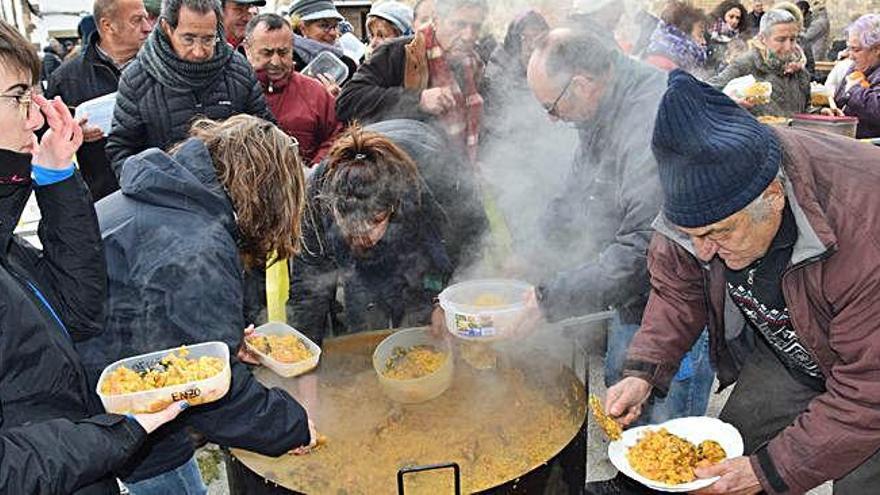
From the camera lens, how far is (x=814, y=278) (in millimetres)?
1933

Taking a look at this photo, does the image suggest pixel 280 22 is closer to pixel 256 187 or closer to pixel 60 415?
pixel 256 187

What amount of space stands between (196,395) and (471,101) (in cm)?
301

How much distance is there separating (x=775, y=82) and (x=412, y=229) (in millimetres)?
4140

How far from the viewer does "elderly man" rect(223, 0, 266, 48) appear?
5051mm

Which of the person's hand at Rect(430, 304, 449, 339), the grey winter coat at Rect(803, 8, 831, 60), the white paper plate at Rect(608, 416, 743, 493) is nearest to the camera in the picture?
the white paper plate at Rect(608, 416, 743, 493)

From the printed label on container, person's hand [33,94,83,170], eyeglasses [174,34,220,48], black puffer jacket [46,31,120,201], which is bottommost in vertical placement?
the printed label on container

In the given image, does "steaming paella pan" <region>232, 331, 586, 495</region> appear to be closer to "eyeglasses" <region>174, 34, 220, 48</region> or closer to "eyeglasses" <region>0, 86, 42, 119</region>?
"eyeglasses" <region>0, 86, 42, 119</region>

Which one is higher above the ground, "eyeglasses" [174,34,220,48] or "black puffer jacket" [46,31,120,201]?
"eyeglasses" [174,34,220,48]

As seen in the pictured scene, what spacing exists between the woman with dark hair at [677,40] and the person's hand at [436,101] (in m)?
1.28

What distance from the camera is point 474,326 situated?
270 cm

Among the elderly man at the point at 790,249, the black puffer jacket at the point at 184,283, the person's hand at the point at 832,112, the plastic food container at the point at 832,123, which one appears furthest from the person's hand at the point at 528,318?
the person's hand at the point at 832,112

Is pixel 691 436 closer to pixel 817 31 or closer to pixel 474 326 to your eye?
pixel 474 326

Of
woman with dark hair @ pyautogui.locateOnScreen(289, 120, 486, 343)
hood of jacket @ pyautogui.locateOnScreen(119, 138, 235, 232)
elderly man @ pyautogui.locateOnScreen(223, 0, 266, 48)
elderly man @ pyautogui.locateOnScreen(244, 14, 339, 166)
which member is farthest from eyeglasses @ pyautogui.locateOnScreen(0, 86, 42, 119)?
elderly man @ pyautogui.locateOnScreen(223, 0, 266, 48)

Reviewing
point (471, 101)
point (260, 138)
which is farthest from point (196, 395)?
point (471, 101)
